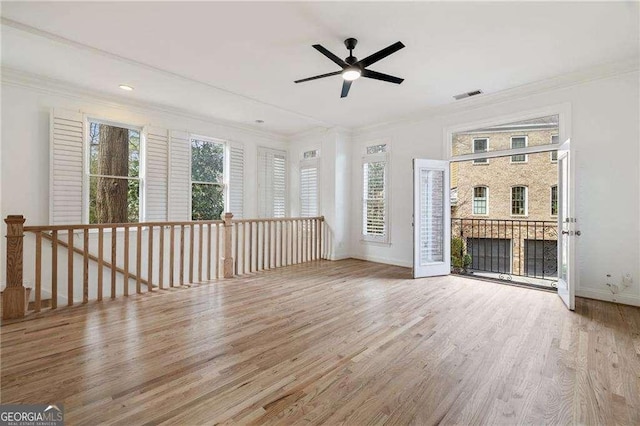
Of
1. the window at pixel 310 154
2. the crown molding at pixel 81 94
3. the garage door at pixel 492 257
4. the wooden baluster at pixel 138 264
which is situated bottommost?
the garage door at pixel 492 257

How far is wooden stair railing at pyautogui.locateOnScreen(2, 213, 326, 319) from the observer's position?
304cm

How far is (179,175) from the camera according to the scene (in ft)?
17.7

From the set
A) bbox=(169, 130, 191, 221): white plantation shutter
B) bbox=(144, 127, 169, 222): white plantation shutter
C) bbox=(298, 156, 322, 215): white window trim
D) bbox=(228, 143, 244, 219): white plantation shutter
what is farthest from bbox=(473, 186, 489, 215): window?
bbox=(144, 127, 169, 222): white plantation shutter

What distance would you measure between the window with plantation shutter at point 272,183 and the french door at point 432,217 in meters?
3.36

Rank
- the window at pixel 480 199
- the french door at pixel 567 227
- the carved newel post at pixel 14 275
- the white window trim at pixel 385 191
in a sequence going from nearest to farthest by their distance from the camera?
1. the carved newel post at pixel 14 275
2. the french door at pixel 567 227
3. the white window trim at pixel 385 191
4. the window at pixel 480 199

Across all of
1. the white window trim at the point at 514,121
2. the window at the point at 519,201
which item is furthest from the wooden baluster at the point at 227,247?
the window at the point at 519,201

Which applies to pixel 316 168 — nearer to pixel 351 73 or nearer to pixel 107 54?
pixel 351 73

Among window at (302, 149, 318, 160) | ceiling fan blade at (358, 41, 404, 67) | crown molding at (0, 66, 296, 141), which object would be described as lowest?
window at (302, 149, 318, 160)

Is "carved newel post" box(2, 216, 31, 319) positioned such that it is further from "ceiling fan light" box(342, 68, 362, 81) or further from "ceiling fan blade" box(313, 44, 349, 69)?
"ceiling fan light" box(342, 68, 362, 81)

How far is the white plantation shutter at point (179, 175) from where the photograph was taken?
5281 millimetres

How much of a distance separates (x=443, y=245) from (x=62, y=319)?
5313 mm

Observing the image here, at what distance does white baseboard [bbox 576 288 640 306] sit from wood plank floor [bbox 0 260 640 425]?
155 mm

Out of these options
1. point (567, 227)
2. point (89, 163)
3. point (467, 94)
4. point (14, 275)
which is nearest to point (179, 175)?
point (89, 163)

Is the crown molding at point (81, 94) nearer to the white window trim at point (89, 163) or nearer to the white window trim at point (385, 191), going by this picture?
the white window trim at point (89, 163)
